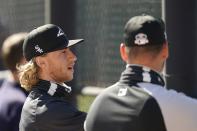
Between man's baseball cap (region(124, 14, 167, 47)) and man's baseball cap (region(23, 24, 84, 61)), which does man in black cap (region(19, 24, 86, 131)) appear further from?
man's baseball cap (region(124, 14, 167, 47))

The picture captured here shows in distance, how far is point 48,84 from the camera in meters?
3.65

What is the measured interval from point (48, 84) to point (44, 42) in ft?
0.77

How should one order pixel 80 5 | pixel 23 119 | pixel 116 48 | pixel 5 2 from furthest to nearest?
pixel 5 2
pixel 80 5
pixel 116 48
pixel 23 119

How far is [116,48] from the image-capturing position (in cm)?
509

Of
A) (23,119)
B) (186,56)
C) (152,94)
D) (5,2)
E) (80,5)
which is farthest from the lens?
(5,2)

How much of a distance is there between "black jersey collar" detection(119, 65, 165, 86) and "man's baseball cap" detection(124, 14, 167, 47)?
0.11 metres

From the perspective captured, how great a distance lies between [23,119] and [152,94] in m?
0.99

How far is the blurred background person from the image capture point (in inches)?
160

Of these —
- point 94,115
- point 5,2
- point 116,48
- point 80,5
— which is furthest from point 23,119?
point 5,2

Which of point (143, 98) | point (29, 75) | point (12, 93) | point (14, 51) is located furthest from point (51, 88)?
point (143, 98)

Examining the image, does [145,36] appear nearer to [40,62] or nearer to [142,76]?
[142,76]

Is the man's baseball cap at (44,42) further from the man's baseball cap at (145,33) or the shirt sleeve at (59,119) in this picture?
the man's baseball cap at (145,33)

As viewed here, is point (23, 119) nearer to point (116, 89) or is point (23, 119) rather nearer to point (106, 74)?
point (116, 89)

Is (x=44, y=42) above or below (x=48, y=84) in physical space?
→ above
